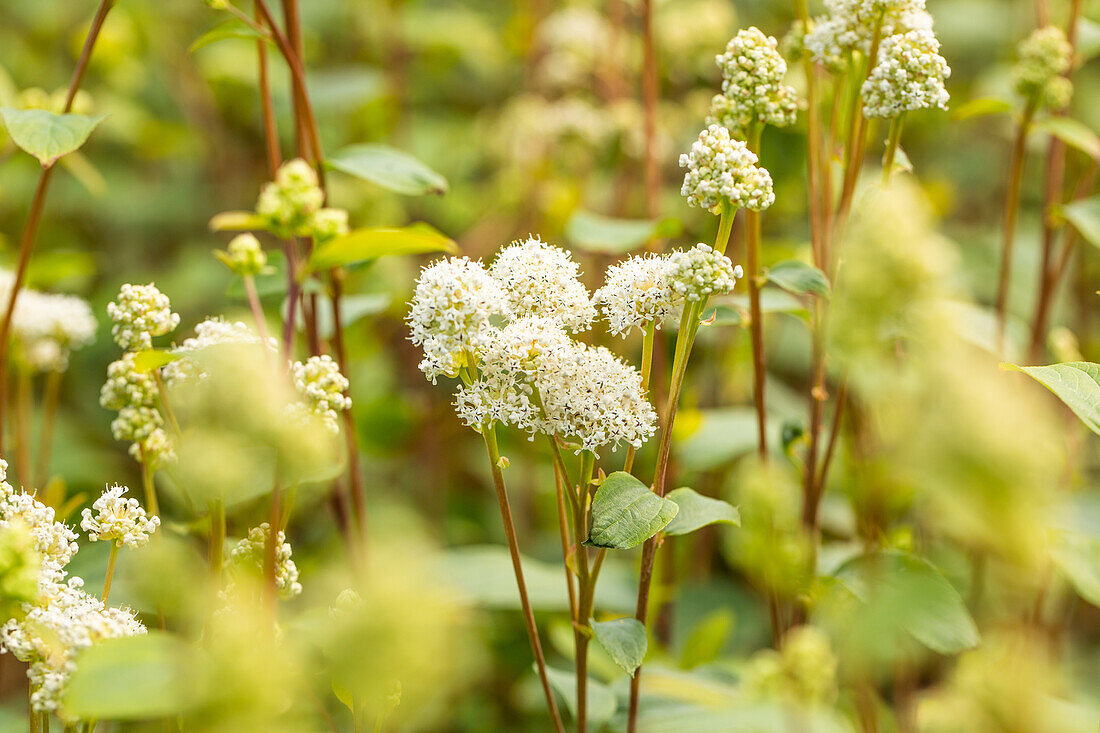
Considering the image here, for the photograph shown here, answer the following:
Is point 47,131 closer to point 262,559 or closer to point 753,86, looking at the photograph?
point 262,559

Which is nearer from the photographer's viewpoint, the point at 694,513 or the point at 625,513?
the point at 625,513

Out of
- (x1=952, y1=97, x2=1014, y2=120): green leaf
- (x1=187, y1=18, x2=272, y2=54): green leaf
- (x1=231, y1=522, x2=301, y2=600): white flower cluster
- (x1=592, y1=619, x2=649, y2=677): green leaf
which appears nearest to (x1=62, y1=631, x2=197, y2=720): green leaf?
(x1=231, y1=522, x2=301, y2=600): white flower cluster

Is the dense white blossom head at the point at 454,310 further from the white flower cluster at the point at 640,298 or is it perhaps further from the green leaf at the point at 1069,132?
the green leaf at the point at 1069,132

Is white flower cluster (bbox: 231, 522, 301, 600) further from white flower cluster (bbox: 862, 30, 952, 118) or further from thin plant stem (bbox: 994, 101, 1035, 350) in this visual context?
thin plant stem (bbox: 994, 101, 1035, 350)

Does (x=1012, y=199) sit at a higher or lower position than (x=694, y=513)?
higher

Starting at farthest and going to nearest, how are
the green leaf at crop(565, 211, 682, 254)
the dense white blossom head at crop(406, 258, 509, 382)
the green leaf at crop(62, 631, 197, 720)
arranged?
the green leaf at crop(565, 211, 682, 254), the dense white blossom head at crop(406, 258, 509, 382), the green leaf at crop(62, 631, 197, 720)

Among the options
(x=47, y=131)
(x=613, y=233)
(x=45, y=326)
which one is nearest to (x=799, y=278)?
(x=613, y=233)
